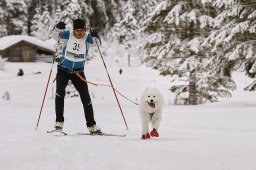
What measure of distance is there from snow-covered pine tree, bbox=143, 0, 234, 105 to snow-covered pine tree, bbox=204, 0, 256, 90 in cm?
273

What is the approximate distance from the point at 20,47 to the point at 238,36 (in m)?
41.4

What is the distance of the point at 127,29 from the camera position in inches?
2366

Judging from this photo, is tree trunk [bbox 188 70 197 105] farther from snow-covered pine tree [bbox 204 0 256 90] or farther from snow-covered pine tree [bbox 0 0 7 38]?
snow-covered pine tree [bbox 0 0 7 38]

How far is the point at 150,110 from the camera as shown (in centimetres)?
723

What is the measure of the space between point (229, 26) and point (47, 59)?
44243 millimetres

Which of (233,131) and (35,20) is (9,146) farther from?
(35,20)

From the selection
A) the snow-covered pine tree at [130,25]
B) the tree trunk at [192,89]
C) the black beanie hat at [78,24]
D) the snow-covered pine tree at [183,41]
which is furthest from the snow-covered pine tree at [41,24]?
→ the black beanie hat at [78,24]

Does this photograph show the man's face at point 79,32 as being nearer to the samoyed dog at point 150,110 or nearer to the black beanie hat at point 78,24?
the black beanie hat at point 78,24

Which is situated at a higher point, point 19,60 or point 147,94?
point 147,94

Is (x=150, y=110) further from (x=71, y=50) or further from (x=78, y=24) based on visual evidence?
(x=78, y=24)

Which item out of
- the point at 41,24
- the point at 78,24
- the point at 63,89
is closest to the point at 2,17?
the point at 41,24

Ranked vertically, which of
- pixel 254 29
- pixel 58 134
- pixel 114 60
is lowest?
pixel 114 60

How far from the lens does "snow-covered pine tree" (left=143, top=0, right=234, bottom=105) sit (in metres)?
18.5

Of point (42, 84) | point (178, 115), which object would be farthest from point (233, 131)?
point (42, 84)
